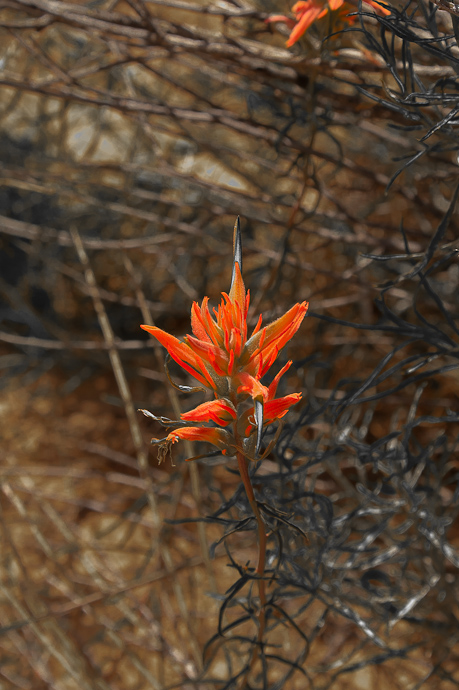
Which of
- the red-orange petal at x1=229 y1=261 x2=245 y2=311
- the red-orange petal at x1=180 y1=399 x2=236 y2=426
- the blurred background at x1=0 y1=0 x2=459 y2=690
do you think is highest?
the red-orange petal at x1=229 y1=261 x2=245 y2=311

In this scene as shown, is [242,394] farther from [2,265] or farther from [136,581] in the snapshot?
[2,265]

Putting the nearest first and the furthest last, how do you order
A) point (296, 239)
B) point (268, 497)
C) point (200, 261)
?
point (268, 497) → point (296, 239) → point (200, 261)

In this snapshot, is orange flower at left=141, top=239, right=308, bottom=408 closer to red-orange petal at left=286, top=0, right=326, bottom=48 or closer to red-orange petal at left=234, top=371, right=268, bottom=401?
red-orange petal at left=234, top=371, right=268, bottom=401

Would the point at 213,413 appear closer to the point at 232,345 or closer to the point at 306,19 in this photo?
the point at 232,345

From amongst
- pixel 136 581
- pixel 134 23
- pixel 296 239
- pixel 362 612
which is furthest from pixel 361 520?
pixel 134 23

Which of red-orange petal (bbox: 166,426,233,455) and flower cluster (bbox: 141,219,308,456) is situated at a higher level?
flower cluster (bbox: 141,219,308,456)

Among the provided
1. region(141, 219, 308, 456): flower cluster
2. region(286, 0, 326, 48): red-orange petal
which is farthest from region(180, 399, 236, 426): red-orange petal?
region(286, 0, 326, 48): red-orange petal
